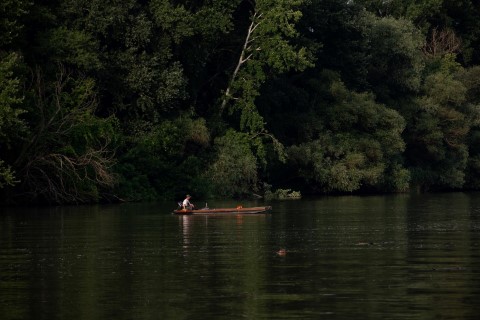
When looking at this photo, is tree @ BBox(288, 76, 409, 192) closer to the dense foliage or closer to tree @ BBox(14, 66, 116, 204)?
the dense foliage

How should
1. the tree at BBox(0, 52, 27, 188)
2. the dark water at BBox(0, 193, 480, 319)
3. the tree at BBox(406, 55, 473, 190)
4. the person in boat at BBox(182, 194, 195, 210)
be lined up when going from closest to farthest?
the dark water at BBox(0, 193, 480, 319) → the person in boat at BBox(182, 194, 195, 210) → the tree at BBox(0, 52, 27, 188) → the tree at BBox(406, 55, 473, 190)

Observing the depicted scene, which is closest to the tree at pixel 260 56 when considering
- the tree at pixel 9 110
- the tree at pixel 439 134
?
the tree at pixel 439 134

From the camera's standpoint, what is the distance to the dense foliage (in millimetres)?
61500

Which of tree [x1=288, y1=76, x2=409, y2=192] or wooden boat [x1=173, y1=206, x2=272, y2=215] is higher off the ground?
tree [x1=288, y1=76, x2=409, y2=192]

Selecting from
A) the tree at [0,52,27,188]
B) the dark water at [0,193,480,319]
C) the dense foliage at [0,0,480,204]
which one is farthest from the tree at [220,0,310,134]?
the dark water at [0,193,480,319]

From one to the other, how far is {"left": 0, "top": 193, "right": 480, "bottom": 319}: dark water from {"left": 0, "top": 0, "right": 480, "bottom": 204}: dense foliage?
10.6 m

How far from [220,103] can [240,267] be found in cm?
4799

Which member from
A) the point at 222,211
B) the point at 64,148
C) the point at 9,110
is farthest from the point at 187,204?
the point at 64,148

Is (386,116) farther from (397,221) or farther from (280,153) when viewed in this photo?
(397,221)

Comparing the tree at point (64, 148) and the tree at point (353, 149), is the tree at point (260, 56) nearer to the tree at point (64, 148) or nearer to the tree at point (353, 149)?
the tree at point (353, 149)

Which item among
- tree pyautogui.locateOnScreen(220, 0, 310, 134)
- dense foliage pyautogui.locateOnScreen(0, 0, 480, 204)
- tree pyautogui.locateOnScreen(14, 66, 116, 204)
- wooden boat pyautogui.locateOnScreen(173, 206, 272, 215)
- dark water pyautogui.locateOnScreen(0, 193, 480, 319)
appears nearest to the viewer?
dark water pyautogui.locateOnScreen(0, 193, 480, 319)

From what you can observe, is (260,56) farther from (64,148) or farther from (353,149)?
(64,148)

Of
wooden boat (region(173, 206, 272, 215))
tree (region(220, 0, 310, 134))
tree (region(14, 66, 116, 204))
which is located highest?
tree (region(220, 0, 310, 134))

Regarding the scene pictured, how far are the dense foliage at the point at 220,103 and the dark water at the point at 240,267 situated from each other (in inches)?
417
